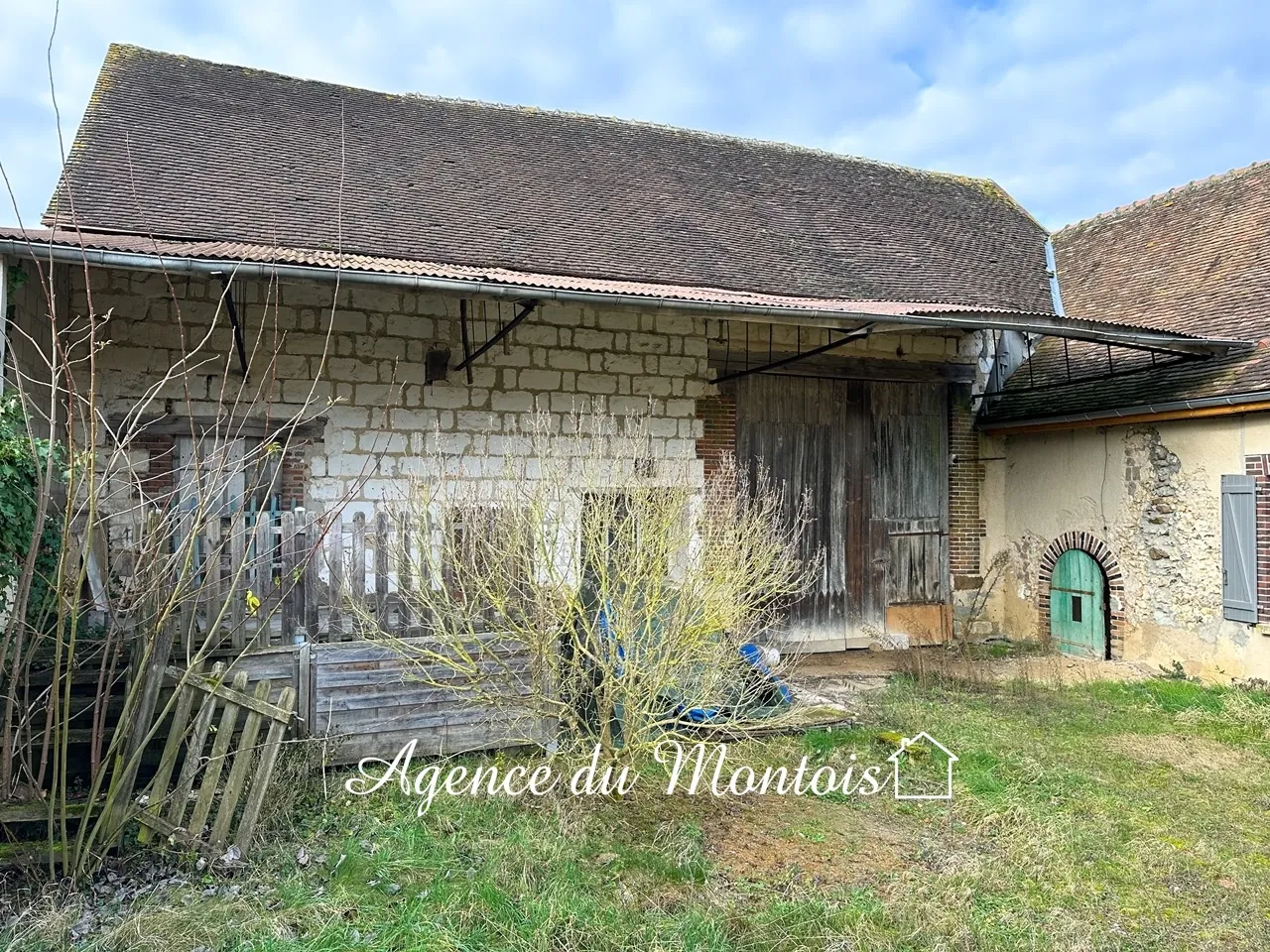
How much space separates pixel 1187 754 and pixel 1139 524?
3.20m

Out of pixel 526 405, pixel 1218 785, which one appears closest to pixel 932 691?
pixel 1218 785

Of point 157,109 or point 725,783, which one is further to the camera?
point 157,109

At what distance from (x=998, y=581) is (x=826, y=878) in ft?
23.8

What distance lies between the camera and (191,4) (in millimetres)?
4688

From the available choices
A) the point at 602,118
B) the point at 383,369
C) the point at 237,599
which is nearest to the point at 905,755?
the point at 237,599

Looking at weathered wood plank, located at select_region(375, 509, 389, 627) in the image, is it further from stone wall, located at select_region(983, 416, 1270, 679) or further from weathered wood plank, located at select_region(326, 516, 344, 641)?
stone wall, located at select_region(983, 416, 1270, 679)

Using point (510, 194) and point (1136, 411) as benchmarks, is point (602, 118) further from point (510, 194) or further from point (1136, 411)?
point (1136, 411)

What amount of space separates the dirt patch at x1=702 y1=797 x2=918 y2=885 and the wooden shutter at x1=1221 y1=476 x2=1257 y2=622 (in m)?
4.91

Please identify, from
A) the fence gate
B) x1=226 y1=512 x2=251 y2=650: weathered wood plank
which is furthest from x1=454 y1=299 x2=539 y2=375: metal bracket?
the fence gate

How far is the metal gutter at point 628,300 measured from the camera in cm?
511

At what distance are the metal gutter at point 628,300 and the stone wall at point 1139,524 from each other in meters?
1.03

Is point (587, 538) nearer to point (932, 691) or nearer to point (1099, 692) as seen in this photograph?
point (932, 691)

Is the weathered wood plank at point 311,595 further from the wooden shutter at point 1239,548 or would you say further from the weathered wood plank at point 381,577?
the wooden shutter at point 1239,548

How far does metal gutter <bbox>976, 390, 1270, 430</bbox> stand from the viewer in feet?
23.5
